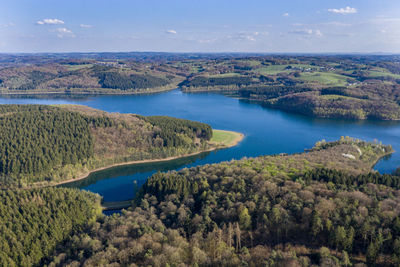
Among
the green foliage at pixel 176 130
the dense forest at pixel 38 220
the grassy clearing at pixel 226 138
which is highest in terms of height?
the green foliage at pixel 176 130

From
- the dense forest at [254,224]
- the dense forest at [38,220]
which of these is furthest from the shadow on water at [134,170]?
the dense forest at [254,224]

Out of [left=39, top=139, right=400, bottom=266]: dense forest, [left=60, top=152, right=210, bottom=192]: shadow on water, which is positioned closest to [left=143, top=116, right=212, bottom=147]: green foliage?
[left=60, top=152, right=210, bottom=192]: shadow on water

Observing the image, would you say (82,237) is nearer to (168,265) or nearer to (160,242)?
(160,242)

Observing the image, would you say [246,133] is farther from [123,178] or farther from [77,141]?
[77,141]

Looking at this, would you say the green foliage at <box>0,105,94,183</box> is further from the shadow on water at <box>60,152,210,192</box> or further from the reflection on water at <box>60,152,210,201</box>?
the reflection on water at <box>60,152,210,201</box>

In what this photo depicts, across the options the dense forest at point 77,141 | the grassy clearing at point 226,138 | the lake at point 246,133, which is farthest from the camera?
the grassy clearing at point 226,138

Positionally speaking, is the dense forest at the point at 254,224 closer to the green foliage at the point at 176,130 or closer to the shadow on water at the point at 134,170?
the shadow on water at the point at 134,170
